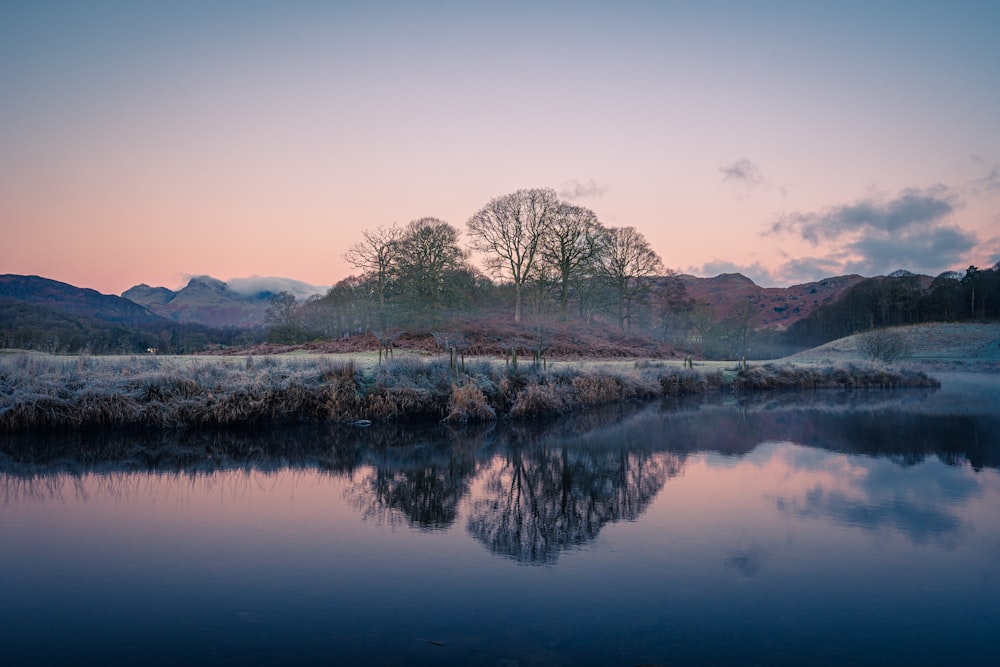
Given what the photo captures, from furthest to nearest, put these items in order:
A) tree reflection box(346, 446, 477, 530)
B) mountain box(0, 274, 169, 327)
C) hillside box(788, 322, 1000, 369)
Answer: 1. mountain box(0, 274, 169, 327)
2. hillside box(788, 322, 1000, 369)
3. tree reflection box(346, 446, 477, 530)

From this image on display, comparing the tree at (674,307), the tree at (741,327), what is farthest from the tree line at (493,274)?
the tree at (741,327)

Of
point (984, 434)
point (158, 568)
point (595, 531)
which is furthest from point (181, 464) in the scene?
point (984, 434)

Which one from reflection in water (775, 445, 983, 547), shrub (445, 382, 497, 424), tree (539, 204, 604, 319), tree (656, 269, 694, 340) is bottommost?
reflection in water (775, 445, 983, 547)

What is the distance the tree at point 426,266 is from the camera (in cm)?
3475

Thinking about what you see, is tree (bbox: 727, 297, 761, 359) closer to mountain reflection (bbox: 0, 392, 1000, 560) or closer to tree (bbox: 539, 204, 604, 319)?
tree (bbox: 539, 204, 604, 319)

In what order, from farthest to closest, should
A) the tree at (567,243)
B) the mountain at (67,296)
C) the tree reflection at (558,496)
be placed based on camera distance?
the mountain at (67,296) < the tree at (567,243) < the tree reflection at (558,496)

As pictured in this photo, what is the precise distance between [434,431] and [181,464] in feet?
19.1

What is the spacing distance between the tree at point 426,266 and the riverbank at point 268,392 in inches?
633

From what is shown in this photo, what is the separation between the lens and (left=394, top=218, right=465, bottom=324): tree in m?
34.8

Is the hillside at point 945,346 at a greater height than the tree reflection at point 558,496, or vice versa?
the hillside at point 945,346

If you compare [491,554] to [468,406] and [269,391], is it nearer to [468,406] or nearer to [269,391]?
[468,406]

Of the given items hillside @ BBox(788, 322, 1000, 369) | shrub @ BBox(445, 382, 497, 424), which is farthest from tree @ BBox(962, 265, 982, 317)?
shrub @ BBox(445, 382, 497, 424)

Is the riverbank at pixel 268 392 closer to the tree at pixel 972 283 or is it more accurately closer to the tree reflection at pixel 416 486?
the tree reflection at pixel 416 486

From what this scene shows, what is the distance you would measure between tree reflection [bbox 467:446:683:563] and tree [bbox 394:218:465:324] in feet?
76.5
